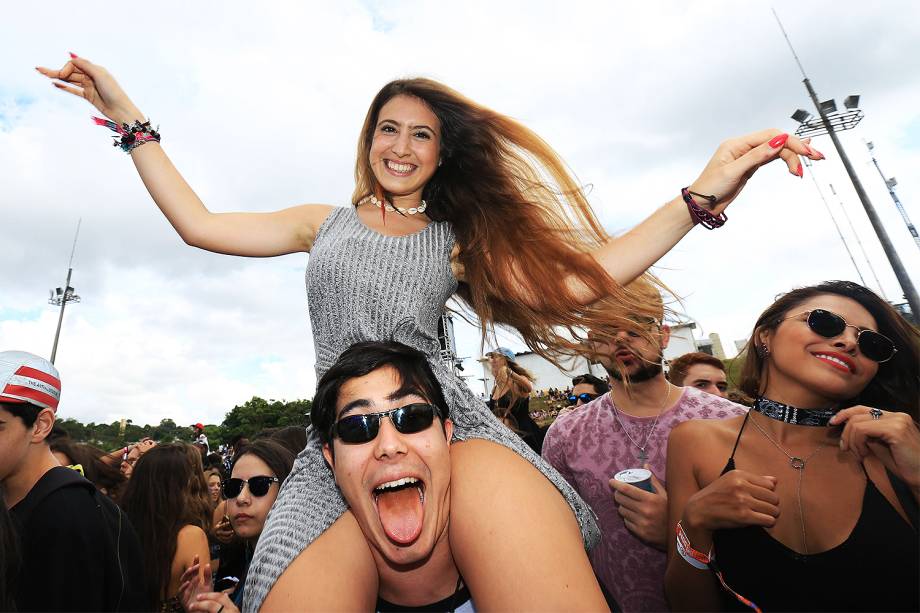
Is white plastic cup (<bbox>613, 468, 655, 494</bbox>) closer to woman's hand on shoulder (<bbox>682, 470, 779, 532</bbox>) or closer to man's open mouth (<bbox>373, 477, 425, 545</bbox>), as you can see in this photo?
woman's hand on shoulder (<bbox>682, 470, 779, 532</bbox>)

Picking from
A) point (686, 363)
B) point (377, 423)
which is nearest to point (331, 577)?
point (377, 423)

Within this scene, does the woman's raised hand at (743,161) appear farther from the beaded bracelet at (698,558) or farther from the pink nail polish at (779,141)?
the beaded bracelet at (698,558)

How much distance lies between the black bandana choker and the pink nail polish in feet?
4.05

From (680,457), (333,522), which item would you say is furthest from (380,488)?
(680,457)

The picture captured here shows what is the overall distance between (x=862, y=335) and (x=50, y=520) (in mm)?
4361

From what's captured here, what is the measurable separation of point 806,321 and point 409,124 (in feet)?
7.36

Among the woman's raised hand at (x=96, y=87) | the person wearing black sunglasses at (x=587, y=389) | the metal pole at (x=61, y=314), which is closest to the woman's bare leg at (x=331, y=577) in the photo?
the woman's raised hand at (x=96, y=87)

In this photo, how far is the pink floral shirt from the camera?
3555 mm

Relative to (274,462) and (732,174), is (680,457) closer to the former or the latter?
(732,174)

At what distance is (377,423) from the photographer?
1952 millimetres

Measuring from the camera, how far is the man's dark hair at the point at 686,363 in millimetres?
5629

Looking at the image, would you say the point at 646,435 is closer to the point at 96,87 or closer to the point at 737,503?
the point at 737,503

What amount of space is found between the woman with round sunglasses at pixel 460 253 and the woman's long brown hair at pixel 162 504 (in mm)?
3042

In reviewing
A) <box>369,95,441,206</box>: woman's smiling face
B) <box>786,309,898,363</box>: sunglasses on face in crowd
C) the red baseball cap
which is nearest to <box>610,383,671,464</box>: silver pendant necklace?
<box>786,309,898,363</box>: sunglasses on face in crowd
